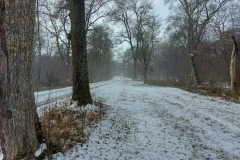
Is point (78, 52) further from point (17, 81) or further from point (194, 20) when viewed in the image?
point (194, 20)

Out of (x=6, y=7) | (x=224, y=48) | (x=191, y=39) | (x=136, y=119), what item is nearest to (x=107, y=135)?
(x=136, y=119)

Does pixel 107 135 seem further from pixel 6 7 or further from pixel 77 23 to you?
pixel 77 23

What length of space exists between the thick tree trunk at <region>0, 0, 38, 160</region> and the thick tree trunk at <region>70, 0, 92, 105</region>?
4262 mm

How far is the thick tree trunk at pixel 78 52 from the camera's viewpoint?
7504mm

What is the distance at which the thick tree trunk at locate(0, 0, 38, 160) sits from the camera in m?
2.89

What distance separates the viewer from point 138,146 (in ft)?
15.9

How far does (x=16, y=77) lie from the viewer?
3006mm

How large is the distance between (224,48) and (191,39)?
3.85 meters

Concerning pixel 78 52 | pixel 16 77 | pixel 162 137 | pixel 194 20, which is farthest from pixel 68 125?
pixel 194 20

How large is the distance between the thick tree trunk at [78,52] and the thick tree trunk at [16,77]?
4.26 m

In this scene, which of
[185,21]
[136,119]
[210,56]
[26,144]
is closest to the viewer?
[26,144]

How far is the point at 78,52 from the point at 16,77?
4580mm

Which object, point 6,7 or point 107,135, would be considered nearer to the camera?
point 6,7

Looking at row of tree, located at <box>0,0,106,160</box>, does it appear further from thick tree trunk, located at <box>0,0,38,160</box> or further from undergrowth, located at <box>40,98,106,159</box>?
undergrowth, located at <box>40,98,106,159</box>
